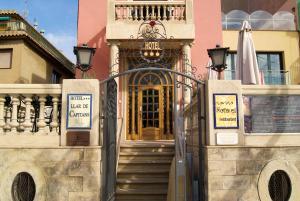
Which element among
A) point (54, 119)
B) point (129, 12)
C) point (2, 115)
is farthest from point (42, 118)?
point (129, 12)

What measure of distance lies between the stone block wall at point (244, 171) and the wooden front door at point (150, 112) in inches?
254

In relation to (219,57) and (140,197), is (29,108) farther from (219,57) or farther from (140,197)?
(219,57)

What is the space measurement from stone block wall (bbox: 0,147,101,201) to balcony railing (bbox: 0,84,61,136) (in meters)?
0.42

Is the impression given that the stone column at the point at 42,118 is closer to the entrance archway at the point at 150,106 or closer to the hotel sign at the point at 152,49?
the hotel sign at the point at 152,49

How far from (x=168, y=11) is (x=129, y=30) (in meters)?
1.81

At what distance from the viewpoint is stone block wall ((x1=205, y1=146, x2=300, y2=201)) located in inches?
231

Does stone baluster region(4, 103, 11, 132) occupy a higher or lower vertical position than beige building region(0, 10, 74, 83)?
lower

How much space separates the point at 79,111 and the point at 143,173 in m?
3.09

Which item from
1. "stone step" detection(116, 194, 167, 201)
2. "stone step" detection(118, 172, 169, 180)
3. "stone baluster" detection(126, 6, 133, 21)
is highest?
"stone baluster" detection(126, 6, 133, 21)

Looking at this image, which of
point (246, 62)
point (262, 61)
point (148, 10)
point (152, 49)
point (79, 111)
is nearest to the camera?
point (79, 111)

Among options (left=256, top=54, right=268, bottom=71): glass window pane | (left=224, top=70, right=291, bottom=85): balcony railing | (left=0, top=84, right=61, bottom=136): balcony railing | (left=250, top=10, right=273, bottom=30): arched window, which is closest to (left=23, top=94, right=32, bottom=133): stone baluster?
(left=0, top=84, right=61, bottom=136): balcony railing

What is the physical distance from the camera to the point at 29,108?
20.5 feet

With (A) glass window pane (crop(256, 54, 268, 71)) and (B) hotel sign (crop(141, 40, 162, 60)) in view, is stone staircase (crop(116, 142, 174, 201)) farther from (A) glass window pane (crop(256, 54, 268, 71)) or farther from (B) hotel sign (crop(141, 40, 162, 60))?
(A) glass window pane (crop(256, 54, 268, 71))

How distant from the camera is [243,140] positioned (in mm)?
6043
